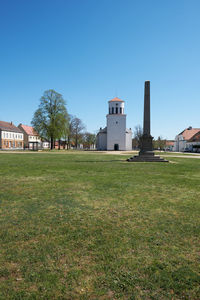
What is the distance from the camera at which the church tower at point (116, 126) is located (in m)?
62.6

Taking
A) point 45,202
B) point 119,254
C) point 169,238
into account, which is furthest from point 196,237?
point 45,202

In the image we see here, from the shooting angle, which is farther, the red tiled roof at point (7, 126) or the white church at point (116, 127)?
the red tiled roof at point (7, 126)

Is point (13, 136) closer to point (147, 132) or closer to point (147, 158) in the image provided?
point (147, 132)

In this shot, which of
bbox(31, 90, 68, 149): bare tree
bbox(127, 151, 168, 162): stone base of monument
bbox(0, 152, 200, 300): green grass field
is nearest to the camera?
bbox(0, 152, 200, 300): green grass field

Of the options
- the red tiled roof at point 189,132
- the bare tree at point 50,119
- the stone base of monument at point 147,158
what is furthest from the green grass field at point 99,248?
the red tiled roof at point 189,132

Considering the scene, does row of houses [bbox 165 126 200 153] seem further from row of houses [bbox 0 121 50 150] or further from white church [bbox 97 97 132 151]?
row of houses [bbox 0 121 50 150]

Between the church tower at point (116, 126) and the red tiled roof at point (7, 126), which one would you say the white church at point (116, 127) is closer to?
the church tower at point (116, 126)

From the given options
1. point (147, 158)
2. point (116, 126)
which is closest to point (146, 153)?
point (147, 158)

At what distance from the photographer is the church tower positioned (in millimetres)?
62562

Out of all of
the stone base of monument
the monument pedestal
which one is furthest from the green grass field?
the monument pedestal

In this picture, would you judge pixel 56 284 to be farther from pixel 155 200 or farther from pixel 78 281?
pixel 155 200

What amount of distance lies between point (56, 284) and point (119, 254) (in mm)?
1004

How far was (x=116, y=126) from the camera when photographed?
62.8 meters

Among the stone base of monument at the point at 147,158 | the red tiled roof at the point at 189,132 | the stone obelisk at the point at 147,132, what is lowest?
the stone base of monument at the point at 147,158
